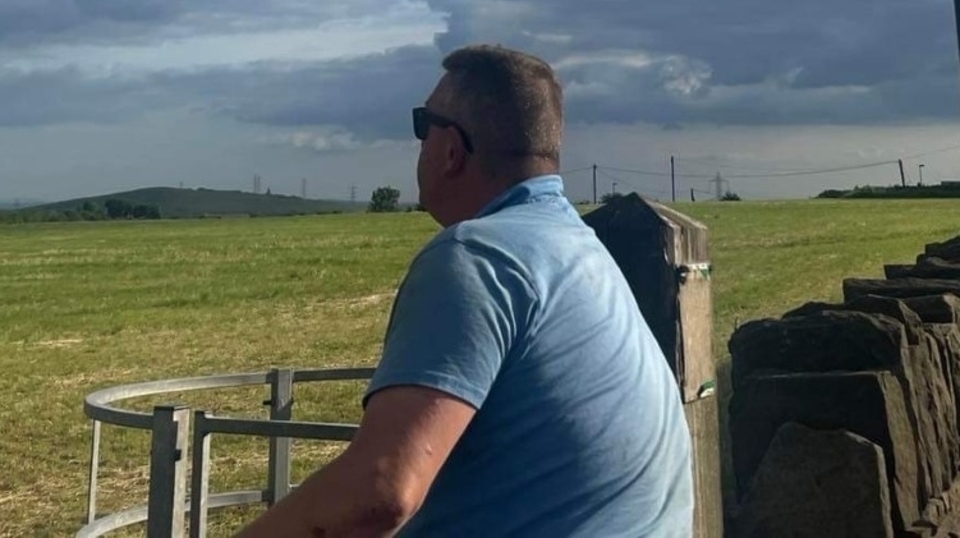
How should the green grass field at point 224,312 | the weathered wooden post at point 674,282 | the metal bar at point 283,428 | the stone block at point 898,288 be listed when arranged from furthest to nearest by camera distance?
1. the green grass field at point 224,312
2. the stone block at point 898,288
3. the metal bar at point 283,428
4. the weathered wooden post at point 674,282

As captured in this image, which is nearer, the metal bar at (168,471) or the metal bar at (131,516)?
the metal bar at (168,471)

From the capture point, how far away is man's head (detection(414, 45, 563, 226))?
95.8 inches

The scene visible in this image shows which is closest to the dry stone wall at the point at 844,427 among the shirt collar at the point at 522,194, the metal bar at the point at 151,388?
the metal bar at the point at 151,388

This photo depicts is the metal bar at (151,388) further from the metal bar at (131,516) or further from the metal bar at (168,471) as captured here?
the metal bar at (131,516)

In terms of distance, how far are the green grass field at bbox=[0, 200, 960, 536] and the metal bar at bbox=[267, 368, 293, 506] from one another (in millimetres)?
2333

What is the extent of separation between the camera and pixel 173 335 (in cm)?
1891

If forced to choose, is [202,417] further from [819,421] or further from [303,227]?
[303,227]

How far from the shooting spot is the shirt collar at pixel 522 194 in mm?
2465

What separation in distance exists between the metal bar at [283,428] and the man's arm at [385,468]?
4.79 ft

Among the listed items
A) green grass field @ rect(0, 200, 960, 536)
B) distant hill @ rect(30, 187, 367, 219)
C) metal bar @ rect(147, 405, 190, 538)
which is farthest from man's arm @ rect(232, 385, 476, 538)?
distant hill @ rect(30, 187, 367, 219)

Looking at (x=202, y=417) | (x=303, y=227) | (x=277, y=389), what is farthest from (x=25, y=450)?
(x=303, y=227)

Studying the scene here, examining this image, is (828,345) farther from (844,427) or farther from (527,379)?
(527,379)

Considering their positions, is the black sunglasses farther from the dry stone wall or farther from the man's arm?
the dry stone wall

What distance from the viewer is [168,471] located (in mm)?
3984
